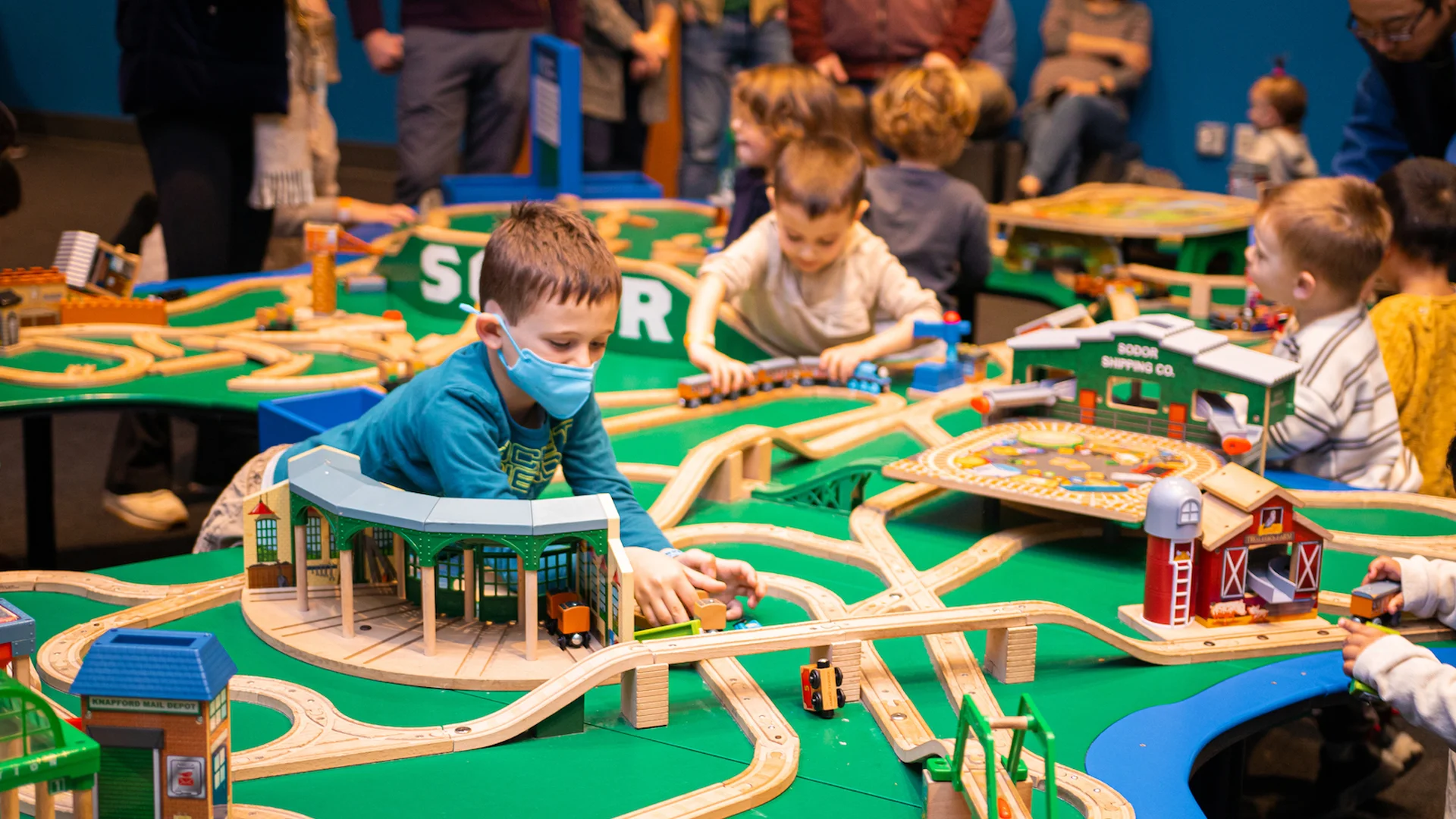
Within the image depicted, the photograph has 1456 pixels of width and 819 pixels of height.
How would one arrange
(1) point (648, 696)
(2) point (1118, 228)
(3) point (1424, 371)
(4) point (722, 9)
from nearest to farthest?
1. (1) point (648, 696)
2. (3) point (1424, 371)
3. (2) point (1118, 228)
4. (4) point (722, 9)

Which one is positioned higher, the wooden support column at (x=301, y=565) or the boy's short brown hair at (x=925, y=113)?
the boy's short brown hair at (x=925, y=113)

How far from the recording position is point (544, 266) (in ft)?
6.57

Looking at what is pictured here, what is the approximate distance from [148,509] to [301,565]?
226cm

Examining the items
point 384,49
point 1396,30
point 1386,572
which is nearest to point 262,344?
point 384,49

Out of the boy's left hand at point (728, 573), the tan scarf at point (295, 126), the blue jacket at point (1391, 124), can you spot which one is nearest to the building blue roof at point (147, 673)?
the boy's left hand at point (728, 573)

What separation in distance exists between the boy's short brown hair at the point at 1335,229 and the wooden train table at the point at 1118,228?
2.24 m

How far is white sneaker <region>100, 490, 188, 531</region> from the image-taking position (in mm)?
4113

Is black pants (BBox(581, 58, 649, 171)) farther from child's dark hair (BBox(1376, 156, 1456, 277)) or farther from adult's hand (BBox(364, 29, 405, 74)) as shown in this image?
child's dark hair (BBox(1376, 156, 1456, 277))

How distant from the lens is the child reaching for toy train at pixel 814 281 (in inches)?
141

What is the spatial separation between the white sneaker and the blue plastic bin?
1143mm

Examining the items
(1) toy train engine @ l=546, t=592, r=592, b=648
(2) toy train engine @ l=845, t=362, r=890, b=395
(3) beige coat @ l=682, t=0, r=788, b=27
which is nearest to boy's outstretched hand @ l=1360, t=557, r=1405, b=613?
(1) toy train engine @ l=546, t=592, r=592, b=648

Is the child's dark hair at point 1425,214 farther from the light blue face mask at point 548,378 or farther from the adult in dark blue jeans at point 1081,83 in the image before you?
the adult in dark blue jeans at point 1081,83

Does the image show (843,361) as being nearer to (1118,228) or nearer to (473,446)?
(473,446)

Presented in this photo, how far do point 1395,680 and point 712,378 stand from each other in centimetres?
199
